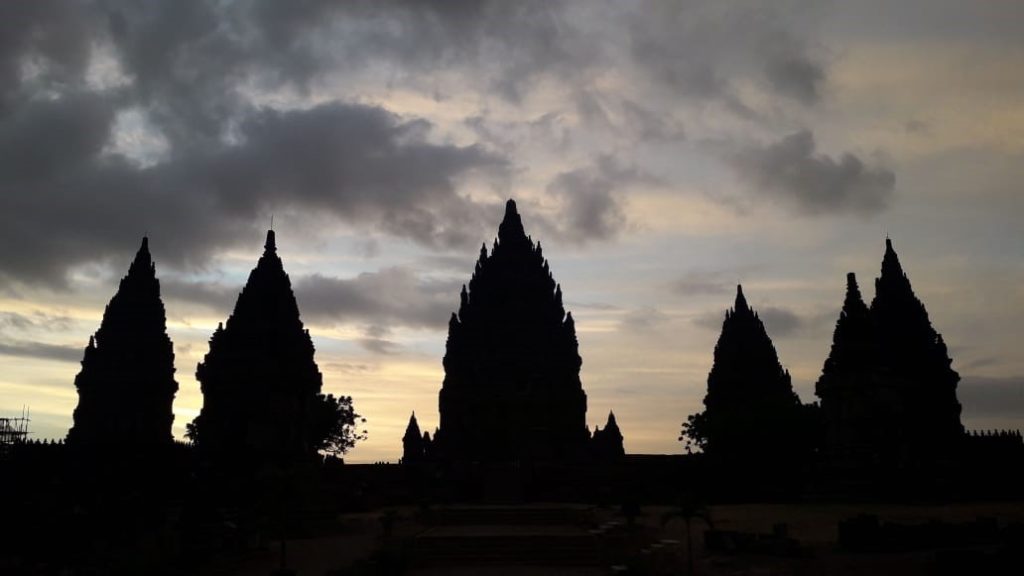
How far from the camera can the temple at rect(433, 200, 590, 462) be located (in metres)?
72.5

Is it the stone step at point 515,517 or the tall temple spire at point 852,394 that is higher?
the tall temple spire at point 852,394

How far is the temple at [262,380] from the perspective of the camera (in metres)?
41.7

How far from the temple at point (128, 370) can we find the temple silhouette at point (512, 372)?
21.9 meters

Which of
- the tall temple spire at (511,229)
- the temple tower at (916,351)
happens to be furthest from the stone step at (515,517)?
the tall temple spire at (511,229)

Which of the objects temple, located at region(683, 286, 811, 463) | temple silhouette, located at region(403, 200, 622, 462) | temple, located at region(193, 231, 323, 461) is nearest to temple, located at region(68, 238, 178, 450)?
temple, located at region(193, 231, 323, 461)

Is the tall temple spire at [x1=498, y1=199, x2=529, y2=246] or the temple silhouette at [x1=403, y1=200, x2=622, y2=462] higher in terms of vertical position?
the tall temple spire at [x1=498, y1=199, x2=529, y2=246]

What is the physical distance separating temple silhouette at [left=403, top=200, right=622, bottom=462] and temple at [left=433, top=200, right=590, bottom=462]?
8 cm

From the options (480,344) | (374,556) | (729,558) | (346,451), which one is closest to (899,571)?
(729,558)

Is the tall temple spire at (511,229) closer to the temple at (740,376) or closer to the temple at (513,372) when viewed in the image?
the temple at (513,372)

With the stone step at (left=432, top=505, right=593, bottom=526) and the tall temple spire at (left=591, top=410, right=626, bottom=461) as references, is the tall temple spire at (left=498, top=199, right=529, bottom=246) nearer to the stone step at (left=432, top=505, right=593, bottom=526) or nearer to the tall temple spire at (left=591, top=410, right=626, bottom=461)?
the tall temple spire at (left=591, top=410, right=626, bottom=461)

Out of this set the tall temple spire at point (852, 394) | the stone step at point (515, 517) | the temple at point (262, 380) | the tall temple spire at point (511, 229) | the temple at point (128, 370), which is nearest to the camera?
the stone step at point (515, 517)

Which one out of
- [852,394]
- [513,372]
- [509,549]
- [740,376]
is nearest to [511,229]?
[513,372]

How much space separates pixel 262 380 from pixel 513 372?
31416mm

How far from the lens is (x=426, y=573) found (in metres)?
25.1
